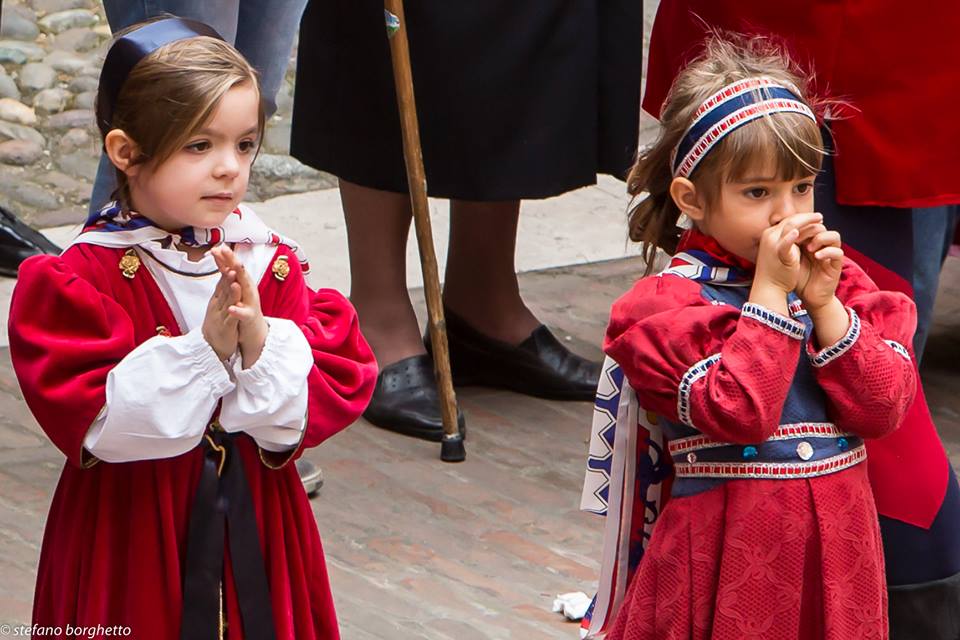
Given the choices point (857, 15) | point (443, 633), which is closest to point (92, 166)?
point (443, 633)

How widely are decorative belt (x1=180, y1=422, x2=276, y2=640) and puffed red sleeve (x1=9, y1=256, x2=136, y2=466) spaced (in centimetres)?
19

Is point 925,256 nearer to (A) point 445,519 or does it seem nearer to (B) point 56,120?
(A) point 445,519

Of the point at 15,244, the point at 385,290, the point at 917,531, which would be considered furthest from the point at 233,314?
the point at 15,244

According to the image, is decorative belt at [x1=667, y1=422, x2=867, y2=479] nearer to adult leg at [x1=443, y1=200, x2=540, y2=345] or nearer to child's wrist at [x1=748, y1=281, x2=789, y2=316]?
child's wrist at [x1=748, y1=281, x2=789, y2=316]

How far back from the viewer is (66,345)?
2459 mm

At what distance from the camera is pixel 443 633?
347cm

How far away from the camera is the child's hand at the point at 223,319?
2421 mm

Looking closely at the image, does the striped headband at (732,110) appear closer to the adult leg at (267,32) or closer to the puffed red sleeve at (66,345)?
the puffed red sleeve at (66,345)

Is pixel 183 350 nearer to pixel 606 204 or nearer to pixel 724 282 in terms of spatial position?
pixel 724 282

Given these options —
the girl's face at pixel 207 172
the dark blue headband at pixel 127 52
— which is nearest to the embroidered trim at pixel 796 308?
the girl's face at pixel 207 172

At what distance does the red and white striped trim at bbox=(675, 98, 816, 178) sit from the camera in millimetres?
2717

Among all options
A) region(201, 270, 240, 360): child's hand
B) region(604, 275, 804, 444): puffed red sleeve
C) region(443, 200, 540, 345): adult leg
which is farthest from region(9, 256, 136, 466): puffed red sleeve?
region(443, 200, 540, 345): adult leg

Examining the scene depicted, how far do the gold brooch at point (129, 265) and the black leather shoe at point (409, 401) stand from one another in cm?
197

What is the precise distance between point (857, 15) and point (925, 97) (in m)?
0.20
